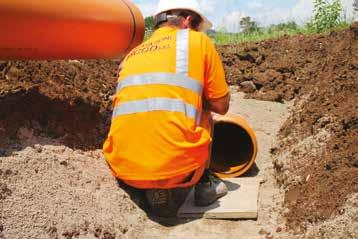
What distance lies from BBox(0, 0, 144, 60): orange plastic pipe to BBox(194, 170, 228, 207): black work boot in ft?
4.78

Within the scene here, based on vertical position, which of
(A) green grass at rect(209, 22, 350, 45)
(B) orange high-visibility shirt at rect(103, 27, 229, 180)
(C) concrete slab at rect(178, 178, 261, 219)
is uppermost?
(B) orange high-visibility shirt at rect(103, 27, 229, 180)

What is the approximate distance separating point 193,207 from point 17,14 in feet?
5.97

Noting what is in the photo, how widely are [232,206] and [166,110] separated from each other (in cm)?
87

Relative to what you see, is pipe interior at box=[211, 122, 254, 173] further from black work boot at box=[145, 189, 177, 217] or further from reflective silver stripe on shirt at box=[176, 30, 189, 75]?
reflective silver stripe on shirt at box=[176, 30, 189, 75]

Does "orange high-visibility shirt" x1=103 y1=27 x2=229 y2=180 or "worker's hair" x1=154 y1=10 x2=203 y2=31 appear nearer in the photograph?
"orange high-visibility shirt" x1=103 y1=27 x2=229 y2=180

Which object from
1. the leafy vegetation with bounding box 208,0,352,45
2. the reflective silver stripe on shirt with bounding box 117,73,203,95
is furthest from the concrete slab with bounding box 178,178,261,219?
the leafy vegetation with bounding box 208,0,352,45

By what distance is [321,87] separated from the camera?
5254 millimetres

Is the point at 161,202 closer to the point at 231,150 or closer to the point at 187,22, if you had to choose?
the point at 187,22

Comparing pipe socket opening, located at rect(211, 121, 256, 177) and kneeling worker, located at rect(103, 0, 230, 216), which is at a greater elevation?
kneeling worker, located at rect(103, 0, 230, 216)

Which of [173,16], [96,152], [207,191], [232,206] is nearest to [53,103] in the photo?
[96,152]

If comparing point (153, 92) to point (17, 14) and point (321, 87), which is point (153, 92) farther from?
point (321, 87)

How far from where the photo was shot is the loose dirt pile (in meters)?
3.26

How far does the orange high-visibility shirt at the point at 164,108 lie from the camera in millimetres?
3666

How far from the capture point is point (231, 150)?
5320mm
